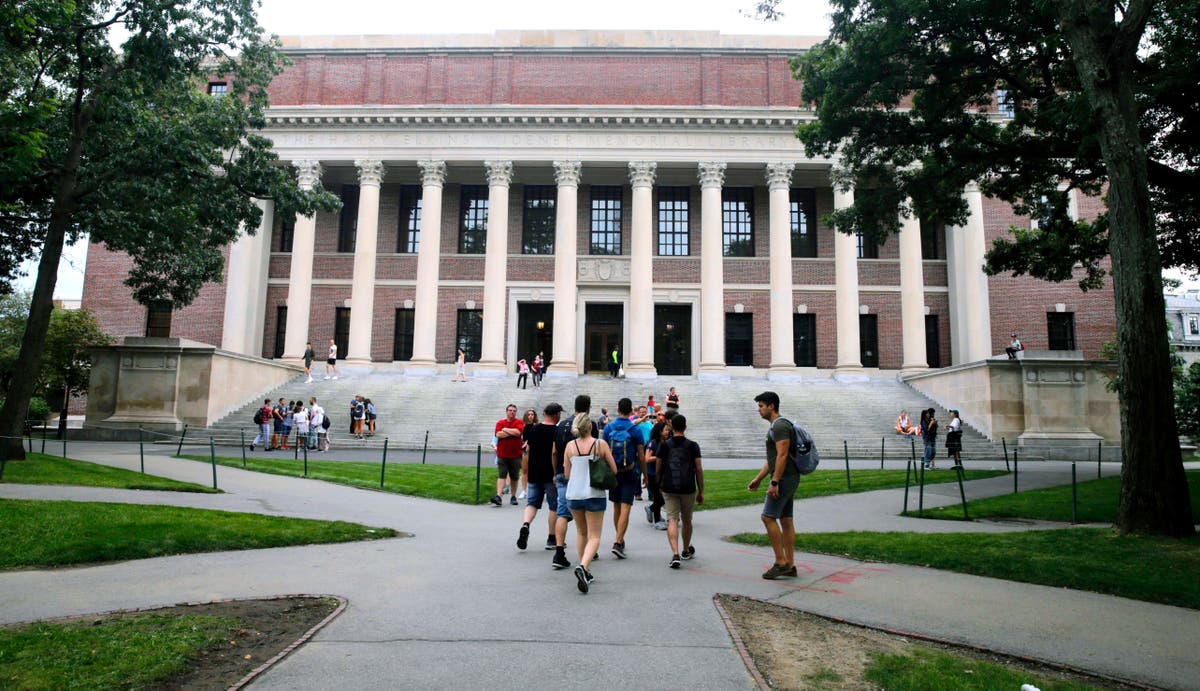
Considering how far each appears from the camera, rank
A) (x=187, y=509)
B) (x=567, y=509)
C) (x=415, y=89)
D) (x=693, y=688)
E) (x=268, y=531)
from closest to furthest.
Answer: (x=693, y=688) → (x=567, y=509) → (x=268, y=531) → (x=187, y=509) → (x=415, y=89)

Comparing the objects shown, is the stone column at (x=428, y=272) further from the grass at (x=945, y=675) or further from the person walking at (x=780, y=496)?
the grass at (x=945, y=675)

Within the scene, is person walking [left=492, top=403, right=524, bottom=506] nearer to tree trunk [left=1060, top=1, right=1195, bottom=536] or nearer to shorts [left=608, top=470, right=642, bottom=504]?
shorts [left=608, top=470, right=642, bottom=504]

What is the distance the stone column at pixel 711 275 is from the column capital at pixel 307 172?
17.9 meters

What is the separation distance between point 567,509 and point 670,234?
3068 centimetres

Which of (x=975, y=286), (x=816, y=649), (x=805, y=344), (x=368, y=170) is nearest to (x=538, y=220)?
(x=368, y=170)

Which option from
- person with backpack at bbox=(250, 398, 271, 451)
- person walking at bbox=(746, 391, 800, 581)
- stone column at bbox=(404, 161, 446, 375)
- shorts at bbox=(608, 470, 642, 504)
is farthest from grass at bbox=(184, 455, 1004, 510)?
stone column at bbox=(404, 161, 446, 375)

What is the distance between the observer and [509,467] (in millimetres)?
12617

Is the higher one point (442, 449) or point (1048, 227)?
point (1048, 227)

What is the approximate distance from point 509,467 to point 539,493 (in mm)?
3631

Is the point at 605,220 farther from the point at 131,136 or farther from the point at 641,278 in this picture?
the point at 131,136

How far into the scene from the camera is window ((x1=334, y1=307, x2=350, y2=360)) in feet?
121

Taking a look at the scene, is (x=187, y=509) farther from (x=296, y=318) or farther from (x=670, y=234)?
(x=670, y=234)

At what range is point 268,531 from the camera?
9.05 meters

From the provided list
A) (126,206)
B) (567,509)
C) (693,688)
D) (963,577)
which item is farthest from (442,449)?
(693,688)
